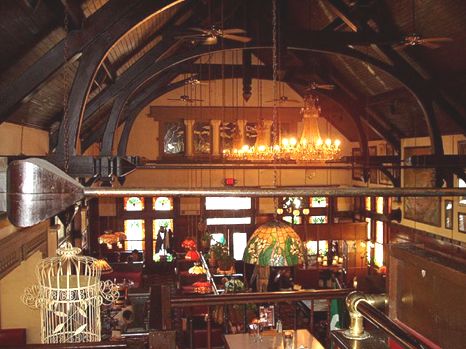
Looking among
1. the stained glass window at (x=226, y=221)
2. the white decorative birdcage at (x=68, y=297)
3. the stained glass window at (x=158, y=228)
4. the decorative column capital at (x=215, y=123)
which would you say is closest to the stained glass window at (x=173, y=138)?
the decorative column capital at (x=215, y=123)

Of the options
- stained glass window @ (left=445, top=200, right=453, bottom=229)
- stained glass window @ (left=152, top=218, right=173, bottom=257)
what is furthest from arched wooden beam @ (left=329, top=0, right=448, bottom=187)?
stained glass window @ (left=152, top=218, right=173, bottom=257)

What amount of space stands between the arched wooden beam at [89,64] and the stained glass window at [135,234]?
11.0 meters

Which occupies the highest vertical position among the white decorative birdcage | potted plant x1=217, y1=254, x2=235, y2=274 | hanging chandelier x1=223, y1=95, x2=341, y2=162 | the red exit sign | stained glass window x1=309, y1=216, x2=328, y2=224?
hanging chandelier x1=223, y1=95, x2=341, y2=162

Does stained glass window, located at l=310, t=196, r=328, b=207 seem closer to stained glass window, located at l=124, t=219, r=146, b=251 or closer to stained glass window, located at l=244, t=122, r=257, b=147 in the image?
stained glass window, located at l=244, t=122, r=257, b=147

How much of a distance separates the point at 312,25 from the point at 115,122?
6.36 meters

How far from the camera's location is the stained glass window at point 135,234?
16.1 m

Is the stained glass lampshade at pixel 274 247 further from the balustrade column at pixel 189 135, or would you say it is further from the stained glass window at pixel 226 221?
the stained glass window at pixel 226 221

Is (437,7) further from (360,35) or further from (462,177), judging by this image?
(462,177)

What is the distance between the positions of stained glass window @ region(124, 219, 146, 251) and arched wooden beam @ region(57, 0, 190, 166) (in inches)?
434

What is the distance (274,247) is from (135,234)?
13186mm

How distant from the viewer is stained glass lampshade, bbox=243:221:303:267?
3475 millimetres

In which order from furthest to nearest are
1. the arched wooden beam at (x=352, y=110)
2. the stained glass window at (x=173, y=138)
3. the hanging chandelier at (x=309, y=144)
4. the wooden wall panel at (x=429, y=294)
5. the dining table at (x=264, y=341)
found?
1. the stained glass window at (x=173, y=138)
2. the arched wooden beam at (x=352, y=110)
3. the hanging chandelier at (x=309, y=144)
4. the dining table at (x=264, y=341)
5. the wooden wall panel at (x=429, y=294)

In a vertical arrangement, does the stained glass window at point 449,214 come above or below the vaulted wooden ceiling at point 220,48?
below

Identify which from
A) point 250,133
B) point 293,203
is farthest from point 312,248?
point 250,133
